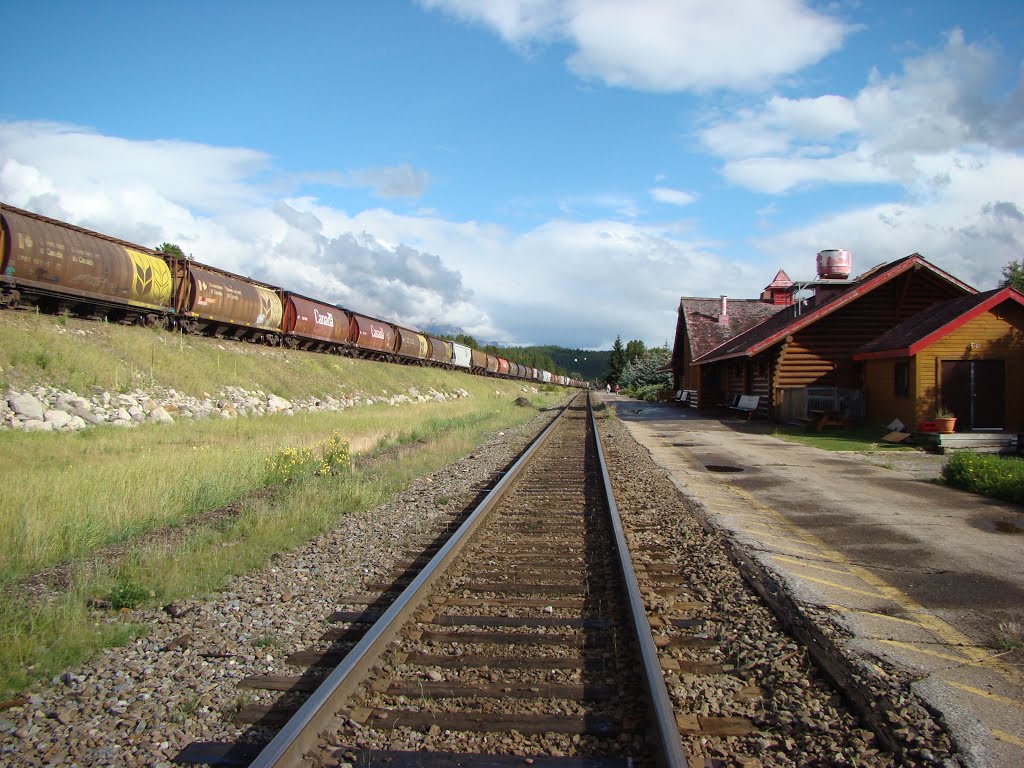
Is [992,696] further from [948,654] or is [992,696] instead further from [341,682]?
[341,682]

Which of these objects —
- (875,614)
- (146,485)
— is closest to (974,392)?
(875,614)

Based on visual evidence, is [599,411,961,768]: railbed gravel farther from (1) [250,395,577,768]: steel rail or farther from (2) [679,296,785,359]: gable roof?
(2) [679,296,785,359]: gable roof

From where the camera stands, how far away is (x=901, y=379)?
1802 centimetres

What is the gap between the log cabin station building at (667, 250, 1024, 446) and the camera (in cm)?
1677

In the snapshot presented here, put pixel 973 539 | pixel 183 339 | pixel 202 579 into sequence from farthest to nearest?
pixel 183 339 → pixel 973 539 → pixel 202 579

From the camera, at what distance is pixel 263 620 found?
472 centimetres

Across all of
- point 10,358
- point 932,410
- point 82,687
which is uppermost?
point 10,358

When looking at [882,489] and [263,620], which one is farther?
[882,489]

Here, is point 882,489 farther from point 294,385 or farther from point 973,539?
point 294,385

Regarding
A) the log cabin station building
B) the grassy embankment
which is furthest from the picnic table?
the grassy embankment

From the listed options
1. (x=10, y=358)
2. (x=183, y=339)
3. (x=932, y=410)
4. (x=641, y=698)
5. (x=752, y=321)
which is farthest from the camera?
(x=752, y=321)

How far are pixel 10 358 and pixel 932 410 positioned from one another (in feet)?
68.7

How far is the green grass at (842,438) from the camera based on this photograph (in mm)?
16109

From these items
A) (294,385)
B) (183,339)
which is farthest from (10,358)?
(294,385)
